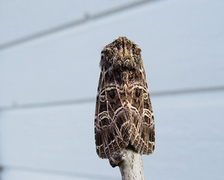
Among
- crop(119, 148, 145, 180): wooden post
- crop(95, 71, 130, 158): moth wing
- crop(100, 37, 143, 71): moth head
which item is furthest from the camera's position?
crop(100, 37, 143, 71): moth head

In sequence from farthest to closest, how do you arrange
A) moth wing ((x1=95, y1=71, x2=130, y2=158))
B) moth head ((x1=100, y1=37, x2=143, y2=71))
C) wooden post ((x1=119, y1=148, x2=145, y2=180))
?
moth head ((x1=100, y1=37, x2=143, y2=71)) < moth wing ((x1=95, y1=71, x2=130, y2=158)) < wooden post ((x1=119, y1=148, x2=145, y2=180))

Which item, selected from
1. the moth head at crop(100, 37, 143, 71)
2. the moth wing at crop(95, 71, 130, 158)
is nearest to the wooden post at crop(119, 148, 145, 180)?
the moth wing at crop(95, 71, 130, 158)

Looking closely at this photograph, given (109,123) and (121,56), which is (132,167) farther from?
(121,56)

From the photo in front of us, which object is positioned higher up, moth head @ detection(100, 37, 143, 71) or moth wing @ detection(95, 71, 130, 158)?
moth head @ detection(100, 37, 143, 71)

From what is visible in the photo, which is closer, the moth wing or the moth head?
the moth wing

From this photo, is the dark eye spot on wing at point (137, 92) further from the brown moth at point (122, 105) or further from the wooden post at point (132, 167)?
the wooden post at point (132, 167)

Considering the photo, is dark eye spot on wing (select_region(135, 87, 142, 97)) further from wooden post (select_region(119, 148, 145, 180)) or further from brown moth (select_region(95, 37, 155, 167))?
wooden post (select_region(119, 148, 145, 180))

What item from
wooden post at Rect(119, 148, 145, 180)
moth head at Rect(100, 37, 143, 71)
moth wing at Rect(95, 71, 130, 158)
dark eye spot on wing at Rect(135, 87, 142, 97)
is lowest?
wooden post at Rect(119, 148, 145, 180)

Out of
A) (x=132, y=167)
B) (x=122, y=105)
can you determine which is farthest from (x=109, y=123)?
(x=132, y=167)
